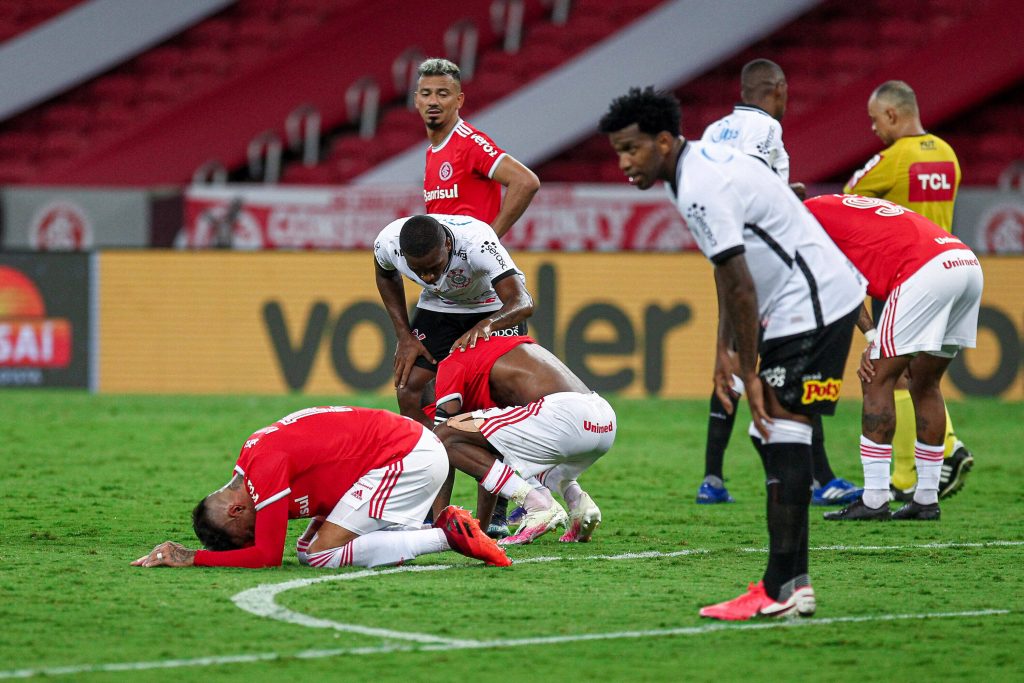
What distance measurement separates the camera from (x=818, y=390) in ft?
17.5

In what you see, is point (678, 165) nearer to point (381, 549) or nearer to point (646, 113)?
point (646, 113)

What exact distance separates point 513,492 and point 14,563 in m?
2.18

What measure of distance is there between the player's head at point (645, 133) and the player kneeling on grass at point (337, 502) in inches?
69.9

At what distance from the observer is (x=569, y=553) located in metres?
6.87

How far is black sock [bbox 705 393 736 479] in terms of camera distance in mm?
8789

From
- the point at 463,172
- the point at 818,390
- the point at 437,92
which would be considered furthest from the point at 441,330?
the point at 818,390

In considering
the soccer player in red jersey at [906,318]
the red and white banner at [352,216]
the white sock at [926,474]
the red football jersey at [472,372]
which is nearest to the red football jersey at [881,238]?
the soccer player in red jersey at [906,318]

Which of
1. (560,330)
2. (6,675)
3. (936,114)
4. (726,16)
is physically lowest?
(6,675)

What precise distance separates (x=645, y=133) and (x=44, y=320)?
10956 mm

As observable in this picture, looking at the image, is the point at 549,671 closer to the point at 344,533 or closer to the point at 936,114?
the point at 344,533

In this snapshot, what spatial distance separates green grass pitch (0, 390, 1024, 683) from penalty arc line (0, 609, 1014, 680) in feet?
0.03

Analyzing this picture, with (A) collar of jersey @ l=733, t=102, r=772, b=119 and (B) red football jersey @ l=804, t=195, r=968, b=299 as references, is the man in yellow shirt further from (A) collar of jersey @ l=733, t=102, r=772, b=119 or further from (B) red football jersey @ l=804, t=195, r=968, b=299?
(B) red football jersey @ l=804, t=195, r=968, b=299

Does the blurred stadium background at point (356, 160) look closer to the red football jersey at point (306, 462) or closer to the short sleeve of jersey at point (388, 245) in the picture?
the short sleeve of jersey at point (388, 245)

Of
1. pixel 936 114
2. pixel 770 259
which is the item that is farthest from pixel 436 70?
pixel 936 114
